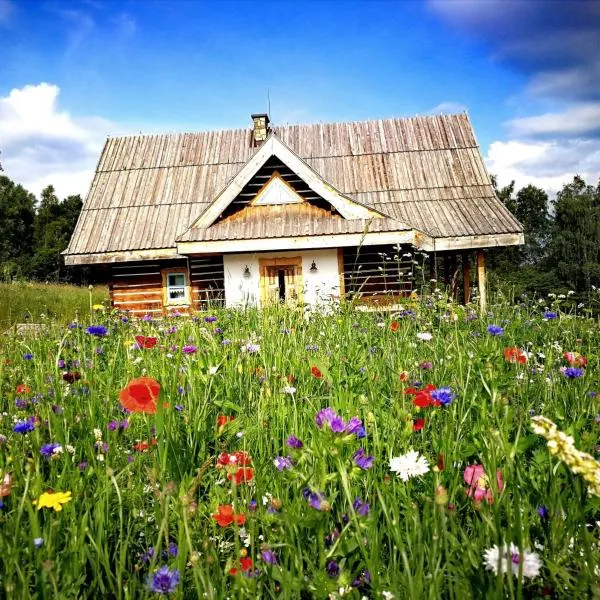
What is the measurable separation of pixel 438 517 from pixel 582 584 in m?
0.30

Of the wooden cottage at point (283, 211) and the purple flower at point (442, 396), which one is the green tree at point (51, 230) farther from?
the purple flower at point (442, 396)

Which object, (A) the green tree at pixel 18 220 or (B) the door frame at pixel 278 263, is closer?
(B) the door frame at pixel 278 263

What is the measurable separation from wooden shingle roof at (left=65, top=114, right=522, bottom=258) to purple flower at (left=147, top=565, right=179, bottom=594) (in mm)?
13654

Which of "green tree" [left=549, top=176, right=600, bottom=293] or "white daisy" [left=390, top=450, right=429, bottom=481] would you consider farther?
"green tree" [left=549, top=176, right=600, bottom=293]

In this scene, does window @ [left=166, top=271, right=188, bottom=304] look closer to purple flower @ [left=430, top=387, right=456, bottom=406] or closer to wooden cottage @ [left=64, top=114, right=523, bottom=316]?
wooden cottage @ [left=64, top=114, right=523, bottom=316]

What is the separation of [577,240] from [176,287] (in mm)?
51774

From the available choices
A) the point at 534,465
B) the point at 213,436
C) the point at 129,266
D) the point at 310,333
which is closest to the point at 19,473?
the point at 213,436

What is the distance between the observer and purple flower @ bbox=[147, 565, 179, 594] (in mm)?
1089

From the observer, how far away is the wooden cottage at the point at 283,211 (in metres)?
12.8

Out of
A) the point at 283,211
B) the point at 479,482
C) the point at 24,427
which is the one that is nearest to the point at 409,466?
the point at 479,482

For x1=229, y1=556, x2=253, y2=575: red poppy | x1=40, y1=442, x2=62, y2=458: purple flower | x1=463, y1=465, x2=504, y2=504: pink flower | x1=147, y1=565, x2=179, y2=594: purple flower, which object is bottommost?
x1=229, y1=556, x2=253, y2=575: red poppy

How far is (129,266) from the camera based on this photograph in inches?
646

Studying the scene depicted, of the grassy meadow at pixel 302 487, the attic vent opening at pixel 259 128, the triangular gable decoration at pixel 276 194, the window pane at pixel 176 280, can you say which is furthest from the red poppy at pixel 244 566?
the attic vent opening at pixel 259 128

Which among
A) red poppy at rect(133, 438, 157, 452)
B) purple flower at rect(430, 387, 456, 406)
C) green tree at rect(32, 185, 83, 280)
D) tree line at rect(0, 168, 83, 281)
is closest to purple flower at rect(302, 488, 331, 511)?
purple flower at rect(430, 387, 456, 406)
